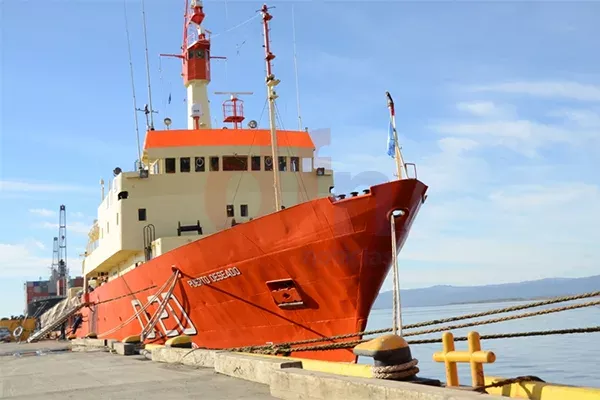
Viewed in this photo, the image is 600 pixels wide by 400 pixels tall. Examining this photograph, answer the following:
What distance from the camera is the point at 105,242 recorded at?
25.3 meters

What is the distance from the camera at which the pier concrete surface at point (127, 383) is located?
27.2 feet

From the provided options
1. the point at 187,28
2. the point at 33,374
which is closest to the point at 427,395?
the point at 33,374

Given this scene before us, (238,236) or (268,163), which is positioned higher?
(268,163)

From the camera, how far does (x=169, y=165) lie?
21.0 metres

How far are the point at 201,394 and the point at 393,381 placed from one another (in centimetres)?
275

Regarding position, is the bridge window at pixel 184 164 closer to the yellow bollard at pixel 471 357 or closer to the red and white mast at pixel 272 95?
the red and white mast at pixel 272 95

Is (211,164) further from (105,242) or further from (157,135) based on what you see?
(105,242)

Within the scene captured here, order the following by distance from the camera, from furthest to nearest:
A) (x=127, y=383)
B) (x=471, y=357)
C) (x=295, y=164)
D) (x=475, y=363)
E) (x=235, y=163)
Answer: (x=295, y=164) → (x=235, y=163) → (x=127, y=383) → (x=475, y=363) → (x=471, y=357)

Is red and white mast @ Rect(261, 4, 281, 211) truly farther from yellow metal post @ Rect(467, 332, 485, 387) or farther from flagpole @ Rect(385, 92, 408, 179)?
yellow metal post @ Rect(467, 332, 485, 387)

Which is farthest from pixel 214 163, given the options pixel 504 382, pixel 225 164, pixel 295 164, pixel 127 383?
pixel 504 382

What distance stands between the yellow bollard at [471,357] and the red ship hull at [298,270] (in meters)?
6.61

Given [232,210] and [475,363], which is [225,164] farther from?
[475,363]

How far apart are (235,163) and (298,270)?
306 inches

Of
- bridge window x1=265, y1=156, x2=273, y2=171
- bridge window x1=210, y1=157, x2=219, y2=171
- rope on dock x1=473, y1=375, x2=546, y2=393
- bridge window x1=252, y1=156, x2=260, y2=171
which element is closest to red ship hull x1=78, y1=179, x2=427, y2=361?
bridge window x1=210, y1=157, x2=219, y2=171
